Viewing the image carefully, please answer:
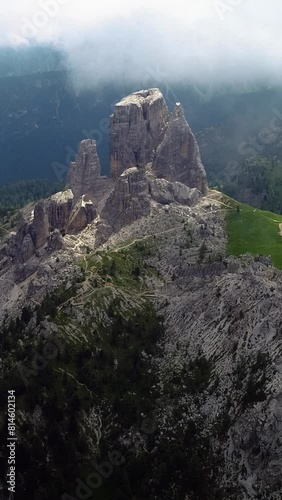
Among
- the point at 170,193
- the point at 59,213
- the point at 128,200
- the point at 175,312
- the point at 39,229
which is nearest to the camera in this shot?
the point at 175,312

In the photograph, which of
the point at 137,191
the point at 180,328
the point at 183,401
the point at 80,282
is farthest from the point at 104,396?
the point at 137,191

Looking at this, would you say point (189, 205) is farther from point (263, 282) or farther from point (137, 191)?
point (263, 282)

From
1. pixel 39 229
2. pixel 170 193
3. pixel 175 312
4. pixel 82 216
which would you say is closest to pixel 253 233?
pixel 170 193

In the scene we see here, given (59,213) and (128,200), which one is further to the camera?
(59,213)
